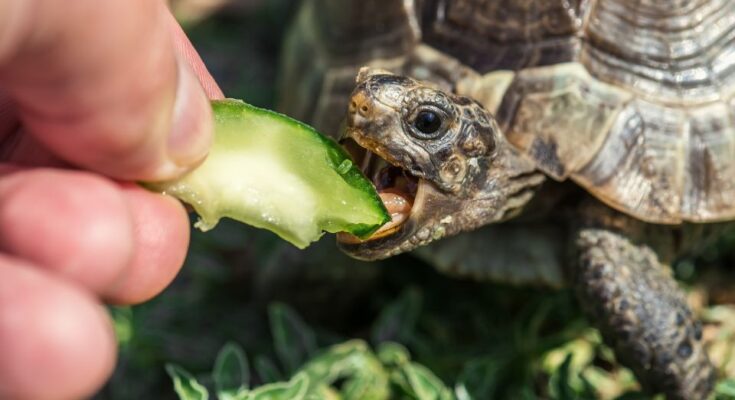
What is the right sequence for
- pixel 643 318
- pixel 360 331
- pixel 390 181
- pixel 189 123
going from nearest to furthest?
pixel 189 123 < pixel 390 181 < pixel 643 318 < pixel 360 331

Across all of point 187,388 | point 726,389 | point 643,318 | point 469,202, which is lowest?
point 187,388

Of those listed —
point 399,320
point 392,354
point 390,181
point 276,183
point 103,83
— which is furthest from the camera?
point 399,320

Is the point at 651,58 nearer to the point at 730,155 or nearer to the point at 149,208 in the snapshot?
the point at 730,155

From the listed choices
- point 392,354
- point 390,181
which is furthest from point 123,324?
point 390,181

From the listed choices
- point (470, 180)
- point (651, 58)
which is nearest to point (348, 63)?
point (470, 180)

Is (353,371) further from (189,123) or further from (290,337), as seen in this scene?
(189,123)

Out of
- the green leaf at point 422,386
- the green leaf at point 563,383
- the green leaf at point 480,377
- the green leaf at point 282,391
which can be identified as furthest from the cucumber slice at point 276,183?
the green leaf at point 563,383
